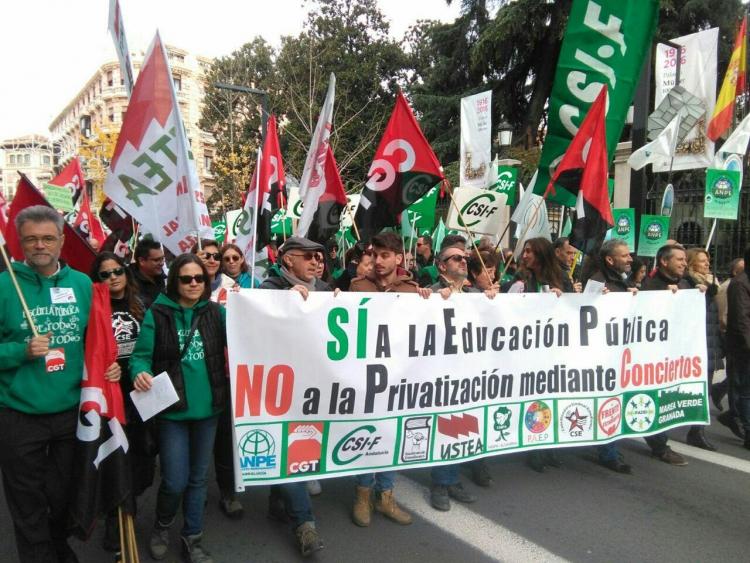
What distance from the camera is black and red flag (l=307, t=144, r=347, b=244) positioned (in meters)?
5.23

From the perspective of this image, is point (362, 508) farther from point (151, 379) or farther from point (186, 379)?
point (151, 379)

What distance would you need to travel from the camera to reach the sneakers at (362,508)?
3562mm

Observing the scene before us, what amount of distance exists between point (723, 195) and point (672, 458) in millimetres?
4332

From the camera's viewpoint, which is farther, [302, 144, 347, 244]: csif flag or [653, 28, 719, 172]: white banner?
[653, 28, 719, 172]: white banner

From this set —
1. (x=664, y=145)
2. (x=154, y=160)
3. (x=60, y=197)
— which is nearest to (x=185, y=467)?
(x=154, y=160)

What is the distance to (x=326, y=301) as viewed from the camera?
339 centimetres

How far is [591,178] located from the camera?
438cm

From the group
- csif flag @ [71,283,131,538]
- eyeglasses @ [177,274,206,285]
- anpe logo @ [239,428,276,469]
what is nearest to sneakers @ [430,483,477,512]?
anpe logo @ [239,428,276,469]

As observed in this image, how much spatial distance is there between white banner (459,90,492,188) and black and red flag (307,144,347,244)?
19.8 feet

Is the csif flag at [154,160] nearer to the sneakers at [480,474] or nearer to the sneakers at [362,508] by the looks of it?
the sneakers at [362,508]

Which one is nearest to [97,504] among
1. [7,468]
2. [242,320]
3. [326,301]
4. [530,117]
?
[7,468]

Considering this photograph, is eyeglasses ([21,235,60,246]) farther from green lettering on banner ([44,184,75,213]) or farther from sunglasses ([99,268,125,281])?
green lettering on banner ([44,184,75,213])

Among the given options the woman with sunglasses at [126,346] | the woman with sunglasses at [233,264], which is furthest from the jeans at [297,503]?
the woman with sunglasses at [233,264]

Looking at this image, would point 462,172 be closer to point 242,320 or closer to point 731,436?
point 731,436
